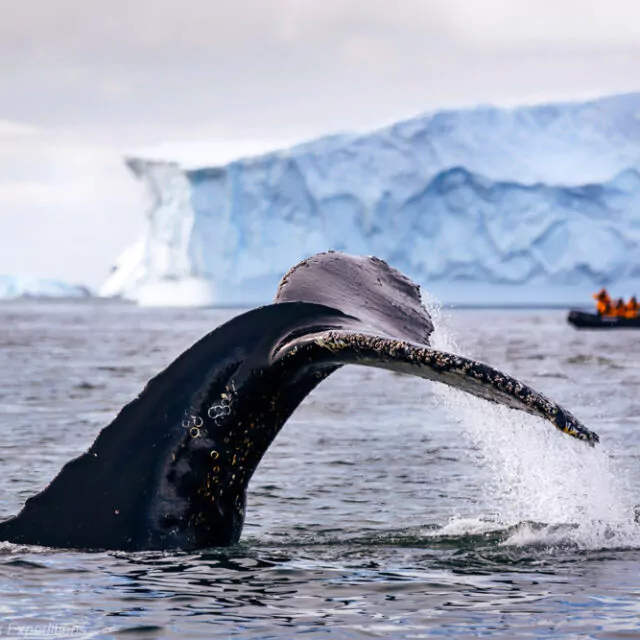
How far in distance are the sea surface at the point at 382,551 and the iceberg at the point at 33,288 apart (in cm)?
11719

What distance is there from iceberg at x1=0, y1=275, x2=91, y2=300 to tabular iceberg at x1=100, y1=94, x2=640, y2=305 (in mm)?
71364

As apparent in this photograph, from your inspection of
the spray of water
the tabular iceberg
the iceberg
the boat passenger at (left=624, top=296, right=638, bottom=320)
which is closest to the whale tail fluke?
the spray of water

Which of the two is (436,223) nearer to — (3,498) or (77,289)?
(3,498)

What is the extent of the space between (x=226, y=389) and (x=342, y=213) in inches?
2037

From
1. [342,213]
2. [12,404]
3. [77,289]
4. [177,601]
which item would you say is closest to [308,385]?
[177,601]

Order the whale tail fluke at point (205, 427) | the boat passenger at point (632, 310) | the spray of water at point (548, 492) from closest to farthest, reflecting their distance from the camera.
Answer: the whale tail fluke at point (205, 427)
the spray of water at point (548, 492)
the boat passenger at point (632, 310)

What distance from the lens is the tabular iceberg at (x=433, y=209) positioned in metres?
55.6

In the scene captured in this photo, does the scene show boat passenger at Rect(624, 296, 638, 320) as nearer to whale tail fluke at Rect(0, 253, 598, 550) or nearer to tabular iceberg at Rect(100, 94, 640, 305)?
tabular iceberg at Rect(100, 94, 640, 305)

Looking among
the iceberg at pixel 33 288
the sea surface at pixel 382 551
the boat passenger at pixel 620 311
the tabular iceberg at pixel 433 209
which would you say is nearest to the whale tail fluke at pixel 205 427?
the sea surface at pixel 382 551

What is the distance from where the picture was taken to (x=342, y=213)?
56219mm

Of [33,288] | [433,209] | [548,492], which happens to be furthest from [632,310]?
[33,288]

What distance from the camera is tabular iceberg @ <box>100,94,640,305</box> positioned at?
55.6 m

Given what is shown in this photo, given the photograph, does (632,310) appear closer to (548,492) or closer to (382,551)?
(548,492)

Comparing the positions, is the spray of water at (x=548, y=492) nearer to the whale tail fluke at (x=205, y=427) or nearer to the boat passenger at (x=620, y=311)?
the whale tail fluke at (x=205, y=427)
